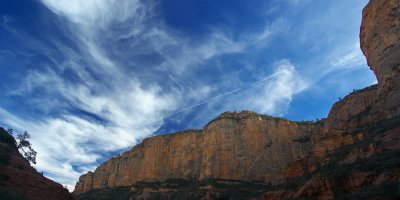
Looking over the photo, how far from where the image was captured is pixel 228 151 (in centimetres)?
8875

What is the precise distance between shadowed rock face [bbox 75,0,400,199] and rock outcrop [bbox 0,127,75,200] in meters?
23.1

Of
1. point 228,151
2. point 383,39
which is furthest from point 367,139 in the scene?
point 228,151

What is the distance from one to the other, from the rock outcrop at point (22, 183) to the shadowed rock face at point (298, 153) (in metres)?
23.1

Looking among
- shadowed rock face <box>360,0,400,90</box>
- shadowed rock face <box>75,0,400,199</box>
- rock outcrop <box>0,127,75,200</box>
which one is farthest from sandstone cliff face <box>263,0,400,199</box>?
rock outcrop <box>0,127,75,200</box>

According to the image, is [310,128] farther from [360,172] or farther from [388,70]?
[360,172]

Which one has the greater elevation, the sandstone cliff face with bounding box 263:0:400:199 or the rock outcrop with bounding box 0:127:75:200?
the sandstone cliff face with bounding box 263:0:400:199

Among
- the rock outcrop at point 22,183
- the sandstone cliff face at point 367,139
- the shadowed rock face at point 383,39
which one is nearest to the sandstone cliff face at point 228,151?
the sandstone cliff face at point 367,139

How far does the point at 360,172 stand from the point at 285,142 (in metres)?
60.7

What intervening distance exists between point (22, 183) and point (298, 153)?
7062 cm

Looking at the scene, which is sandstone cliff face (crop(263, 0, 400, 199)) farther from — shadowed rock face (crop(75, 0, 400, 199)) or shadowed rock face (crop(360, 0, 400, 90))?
shadowed rock face (crop(75, 0, 400, 199))

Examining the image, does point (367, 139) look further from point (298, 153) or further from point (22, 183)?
point (298, 153)

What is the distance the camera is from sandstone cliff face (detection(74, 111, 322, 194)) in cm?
8500

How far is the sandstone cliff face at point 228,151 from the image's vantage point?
85.0 metres

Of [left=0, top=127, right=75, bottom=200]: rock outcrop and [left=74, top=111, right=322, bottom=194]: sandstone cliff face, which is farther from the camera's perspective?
[left=74, top=111, right=322, bottom=194]: sandstone cliff face
